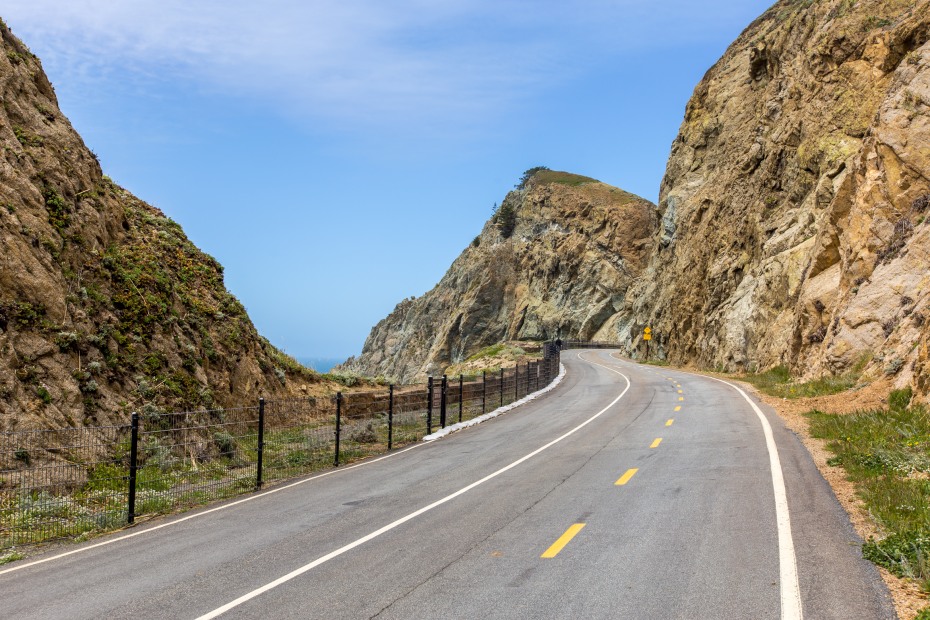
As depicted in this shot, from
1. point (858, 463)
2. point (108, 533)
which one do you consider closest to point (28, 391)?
point (108, 533)

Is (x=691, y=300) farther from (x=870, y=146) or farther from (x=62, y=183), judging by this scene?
(x=62, y=183)

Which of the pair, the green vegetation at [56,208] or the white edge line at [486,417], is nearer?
the green vegetation at [56,208]

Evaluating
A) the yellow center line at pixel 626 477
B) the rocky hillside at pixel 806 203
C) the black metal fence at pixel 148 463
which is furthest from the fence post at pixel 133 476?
the rocky hillside at pixel 806 203

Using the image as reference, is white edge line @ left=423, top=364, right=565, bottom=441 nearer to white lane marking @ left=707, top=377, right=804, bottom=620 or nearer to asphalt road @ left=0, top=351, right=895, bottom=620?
asphalt road @ left=0, top=351, right=895, bottom=620

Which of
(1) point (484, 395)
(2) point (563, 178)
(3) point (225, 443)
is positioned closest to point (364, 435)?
(3) point (225, 443)

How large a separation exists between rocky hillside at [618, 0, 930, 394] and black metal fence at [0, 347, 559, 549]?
45.1ft

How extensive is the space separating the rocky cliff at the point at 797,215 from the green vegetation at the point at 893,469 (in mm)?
1913

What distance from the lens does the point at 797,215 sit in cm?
4175

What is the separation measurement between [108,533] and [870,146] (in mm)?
31450

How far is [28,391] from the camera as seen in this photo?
12.9 m

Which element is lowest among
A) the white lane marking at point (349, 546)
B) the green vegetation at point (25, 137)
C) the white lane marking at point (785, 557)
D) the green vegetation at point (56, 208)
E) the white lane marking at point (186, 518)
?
the white lane marking at point (186, 518)

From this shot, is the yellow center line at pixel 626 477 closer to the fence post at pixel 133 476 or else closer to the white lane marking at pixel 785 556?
the white lane marking at pixel 785 556

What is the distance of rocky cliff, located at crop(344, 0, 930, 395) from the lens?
2511cm

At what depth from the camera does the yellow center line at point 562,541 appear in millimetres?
7586
